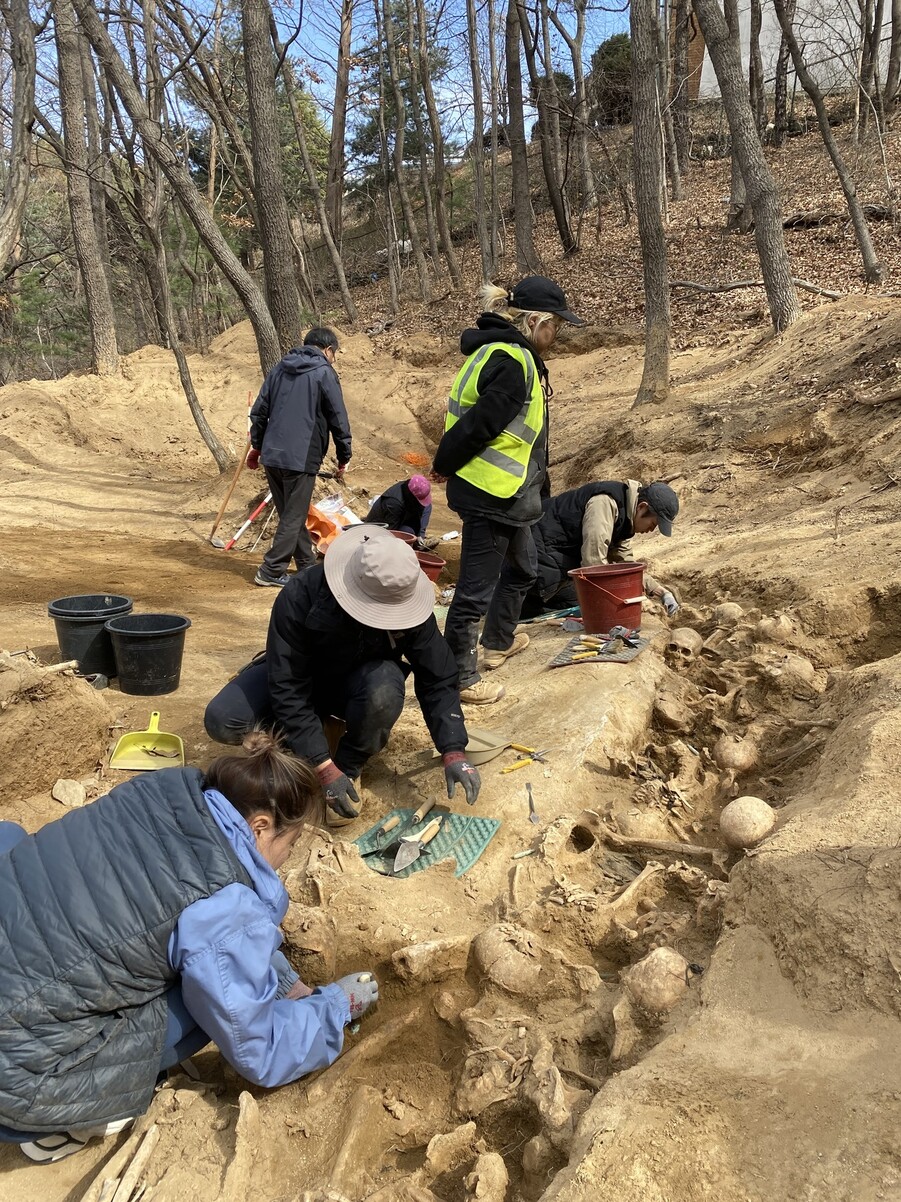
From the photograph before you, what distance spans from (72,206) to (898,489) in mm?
13583

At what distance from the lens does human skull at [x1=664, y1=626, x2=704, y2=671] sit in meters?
4.77

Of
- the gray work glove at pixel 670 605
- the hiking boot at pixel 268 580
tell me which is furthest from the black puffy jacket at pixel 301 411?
the gray work glove at pixel 670 605

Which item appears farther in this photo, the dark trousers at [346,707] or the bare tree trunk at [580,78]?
the bare tree trunk at [580,78]

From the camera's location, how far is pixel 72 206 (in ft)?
46.2

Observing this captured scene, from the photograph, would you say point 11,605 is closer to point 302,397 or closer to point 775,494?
point 302,397

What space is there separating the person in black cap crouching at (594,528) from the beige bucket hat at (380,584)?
2.11 m

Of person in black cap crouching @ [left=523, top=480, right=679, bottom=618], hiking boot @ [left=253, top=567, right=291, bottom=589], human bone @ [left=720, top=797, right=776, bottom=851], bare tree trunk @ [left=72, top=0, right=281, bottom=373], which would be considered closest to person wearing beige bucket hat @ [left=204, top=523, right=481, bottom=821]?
human bone @ [left=720, top=797, right=776, bottom=851]

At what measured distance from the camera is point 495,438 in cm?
409

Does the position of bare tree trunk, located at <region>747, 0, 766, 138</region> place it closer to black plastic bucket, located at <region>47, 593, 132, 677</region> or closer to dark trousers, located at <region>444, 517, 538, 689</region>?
dark trousers, located at <region>444, 517, 538, 689</region>

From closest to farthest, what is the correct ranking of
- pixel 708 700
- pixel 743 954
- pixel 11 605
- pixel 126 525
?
pixel 743 954 < pixel 708 700 < pixel 11 605 < pixel 126 525

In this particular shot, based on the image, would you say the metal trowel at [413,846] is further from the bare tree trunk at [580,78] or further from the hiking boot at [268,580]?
the bare tree trunk at [580,78]

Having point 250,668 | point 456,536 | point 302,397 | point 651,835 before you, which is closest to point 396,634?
point 250,668

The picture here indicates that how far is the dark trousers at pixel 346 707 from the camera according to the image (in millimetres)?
3486

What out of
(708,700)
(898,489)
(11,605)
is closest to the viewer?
(708,700)
